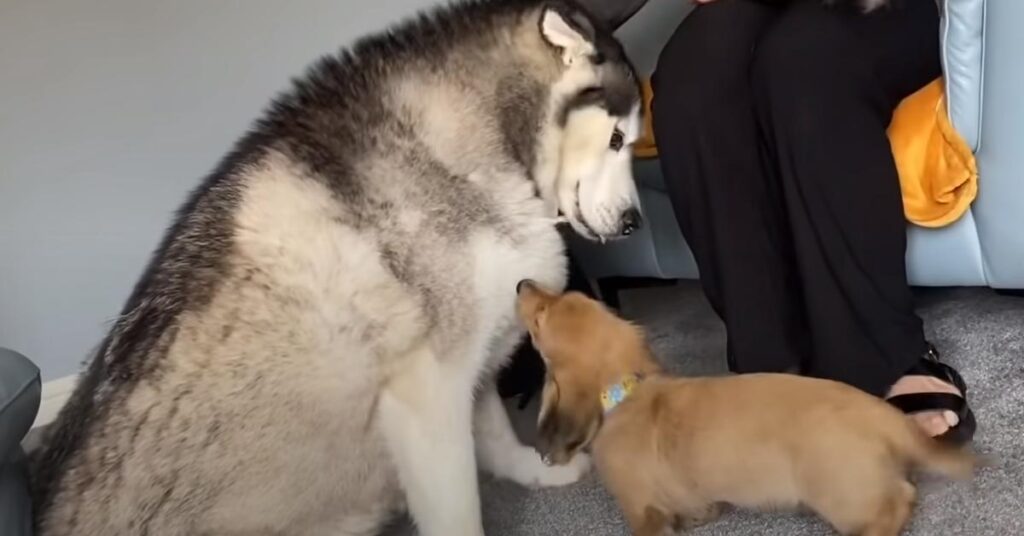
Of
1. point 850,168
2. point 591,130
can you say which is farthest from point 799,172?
point 591,130

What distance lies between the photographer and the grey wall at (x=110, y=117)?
2396mm

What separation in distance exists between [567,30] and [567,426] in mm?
601

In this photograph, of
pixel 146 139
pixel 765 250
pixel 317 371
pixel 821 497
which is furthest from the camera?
pixel 146 139

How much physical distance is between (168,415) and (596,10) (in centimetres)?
92

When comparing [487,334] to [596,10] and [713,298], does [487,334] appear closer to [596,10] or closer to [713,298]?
[713,298]

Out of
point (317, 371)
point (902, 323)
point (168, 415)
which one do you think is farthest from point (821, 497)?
point (168, 415)

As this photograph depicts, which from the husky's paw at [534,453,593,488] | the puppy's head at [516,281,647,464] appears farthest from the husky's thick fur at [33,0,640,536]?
the husky's paw at [534,453,593,488]

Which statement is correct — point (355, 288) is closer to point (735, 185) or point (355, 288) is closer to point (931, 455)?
point (735, 185)

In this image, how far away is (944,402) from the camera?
169cm

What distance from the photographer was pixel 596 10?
1.85 m

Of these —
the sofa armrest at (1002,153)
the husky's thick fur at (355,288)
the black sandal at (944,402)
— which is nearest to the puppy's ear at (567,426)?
the husky's thick fur at (355,288)

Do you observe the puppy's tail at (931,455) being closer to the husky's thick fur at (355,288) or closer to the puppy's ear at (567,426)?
the puppy's ear at (567,426)

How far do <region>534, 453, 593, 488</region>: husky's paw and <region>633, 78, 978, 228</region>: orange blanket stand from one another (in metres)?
0.66

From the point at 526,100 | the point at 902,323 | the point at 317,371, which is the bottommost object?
the point at 902,323
